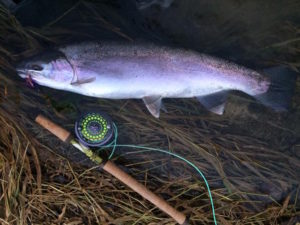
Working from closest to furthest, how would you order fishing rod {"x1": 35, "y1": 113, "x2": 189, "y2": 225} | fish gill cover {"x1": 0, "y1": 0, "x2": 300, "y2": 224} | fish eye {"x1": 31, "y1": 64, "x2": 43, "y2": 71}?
fish eye {"x1": 31, "y1": 64, "x2": 43, "y2": 71}
fishing rod {"x1": 35, "y1": 113, "x2": 189, "y2": 225}
fish gill cover {"x1": 0, "y1": 0, "x2": 300, "y2": 224}

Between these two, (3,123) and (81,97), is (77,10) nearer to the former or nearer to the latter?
(81,97)

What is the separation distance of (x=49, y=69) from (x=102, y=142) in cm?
65

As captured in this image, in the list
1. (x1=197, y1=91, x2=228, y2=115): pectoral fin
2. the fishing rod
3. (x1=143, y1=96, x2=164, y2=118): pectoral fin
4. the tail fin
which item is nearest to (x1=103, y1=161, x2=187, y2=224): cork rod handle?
the fishing rod

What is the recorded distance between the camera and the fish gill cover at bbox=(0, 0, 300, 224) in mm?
2547

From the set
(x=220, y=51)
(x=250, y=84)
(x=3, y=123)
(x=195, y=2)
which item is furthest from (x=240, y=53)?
(x=3, y=123)

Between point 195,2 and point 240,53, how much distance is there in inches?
22.2

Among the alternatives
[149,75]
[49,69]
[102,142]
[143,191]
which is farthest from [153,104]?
[49,69]

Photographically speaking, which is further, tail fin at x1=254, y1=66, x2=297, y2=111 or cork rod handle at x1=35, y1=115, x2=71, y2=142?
tail fin at x1=254, y1=66, x2=297, y2=111

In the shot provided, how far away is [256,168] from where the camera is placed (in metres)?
2.72

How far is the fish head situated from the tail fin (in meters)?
1.48

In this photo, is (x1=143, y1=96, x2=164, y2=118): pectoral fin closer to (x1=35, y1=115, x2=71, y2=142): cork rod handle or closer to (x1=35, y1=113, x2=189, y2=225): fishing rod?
(x1=35, y1=113, x2=189, y2=225): fishing rod

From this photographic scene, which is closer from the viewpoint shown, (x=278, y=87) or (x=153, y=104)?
(x=153, y=104)

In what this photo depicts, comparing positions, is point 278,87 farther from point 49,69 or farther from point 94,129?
point 49,69

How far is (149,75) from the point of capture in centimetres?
244
